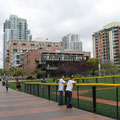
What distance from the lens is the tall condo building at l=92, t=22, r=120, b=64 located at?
121875 millimetres

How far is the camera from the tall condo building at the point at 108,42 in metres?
122

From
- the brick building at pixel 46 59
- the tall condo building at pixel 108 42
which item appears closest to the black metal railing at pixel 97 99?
the brick building at pixel 46 59

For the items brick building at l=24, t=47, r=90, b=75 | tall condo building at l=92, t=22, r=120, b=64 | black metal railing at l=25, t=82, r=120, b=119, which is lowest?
black metal railing at l=25, t=82, r=120, b=119

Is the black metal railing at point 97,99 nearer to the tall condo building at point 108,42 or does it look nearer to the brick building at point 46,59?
the brick building at point 46,59

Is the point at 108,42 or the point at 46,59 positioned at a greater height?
the point at 108,42

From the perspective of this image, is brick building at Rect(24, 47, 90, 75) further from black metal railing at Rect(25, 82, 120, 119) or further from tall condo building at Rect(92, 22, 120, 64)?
black metal railing at Rect(25, 82, 120, 119)

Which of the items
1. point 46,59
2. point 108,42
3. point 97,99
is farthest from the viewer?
point 108,42

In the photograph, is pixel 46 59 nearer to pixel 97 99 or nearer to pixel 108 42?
pixel 108 42

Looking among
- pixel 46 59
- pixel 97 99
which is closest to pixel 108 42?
pixel 46 59

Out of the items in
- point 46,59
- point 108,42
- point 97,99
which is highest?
point 108,42

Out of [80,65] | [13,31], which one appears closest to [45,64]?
[80,65]

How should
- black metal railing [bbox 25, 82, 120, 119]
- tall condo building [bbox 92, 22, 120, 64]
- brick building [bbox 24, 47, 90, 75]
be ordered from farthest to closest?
tall condo building [bbox 92, 22, 120, 64], brick building [bbox 24, 47, 90, 75], black metal railing [bbox 25, 82, 120, 119]

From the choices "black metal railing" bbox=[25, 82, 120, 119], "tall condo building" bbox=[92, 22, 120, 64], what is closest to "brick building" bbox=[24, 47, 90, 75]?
"tall condo building" bbox=[92, 22, 120, 64]

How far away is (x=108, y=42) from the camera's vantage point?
12700 centimetres
